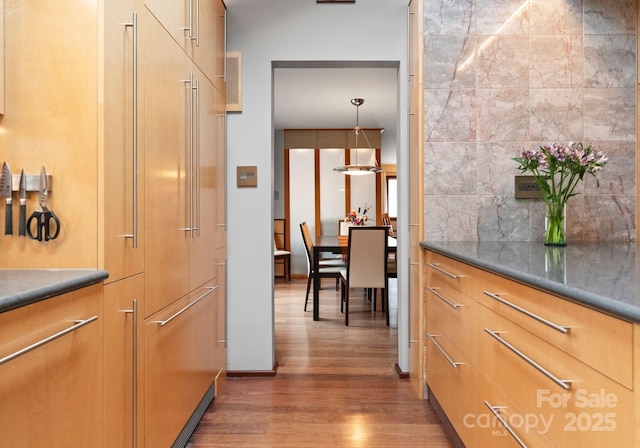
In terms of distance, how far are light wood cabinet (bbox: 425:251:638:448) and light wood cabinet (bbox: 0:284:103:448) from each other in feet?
3.85

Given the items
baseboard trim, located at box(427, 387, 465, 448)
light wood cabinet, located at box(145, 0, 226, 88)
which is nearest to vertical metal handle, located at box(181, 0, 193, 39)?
light wood cabinet, located at box(145, 0, 226, 88)

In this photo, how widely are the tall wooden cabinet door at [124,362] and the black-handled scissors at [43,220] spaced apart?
22 centimetres

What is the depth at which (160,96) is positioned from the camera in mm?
1867

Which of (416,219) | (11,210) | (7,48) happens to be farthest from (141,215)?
(416,219)

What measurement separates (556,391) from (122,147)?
1375 millimetres

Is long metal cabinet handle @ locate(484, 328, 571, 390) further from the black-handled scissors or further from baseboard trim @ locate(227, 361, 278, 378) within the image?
baseboard trim @ locate(227, 361, 278, 378)

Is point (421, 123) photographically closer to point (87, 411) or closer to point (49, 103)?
point (49, 103)

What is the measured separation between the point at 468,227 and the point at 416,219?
0.30 meters

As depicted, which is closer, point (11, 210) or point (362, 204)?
point (11, 210)

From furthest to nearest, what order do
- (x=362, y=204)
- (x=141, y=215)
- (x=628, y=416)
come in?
(x=362, y=204)
(x=141, y=215)
(x=628, y=416)

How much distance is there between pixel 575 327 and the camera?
1104mm

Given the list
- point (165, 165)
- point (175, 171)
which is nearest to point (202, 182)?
point (175, 171)

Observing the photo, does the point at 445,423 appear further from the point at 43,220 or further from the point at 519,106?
the point at 43,220

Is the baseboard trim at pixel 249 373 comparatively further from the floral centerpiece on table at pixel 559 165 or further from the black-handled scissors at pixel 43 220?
the black-handled scissors at pixel 43 220
